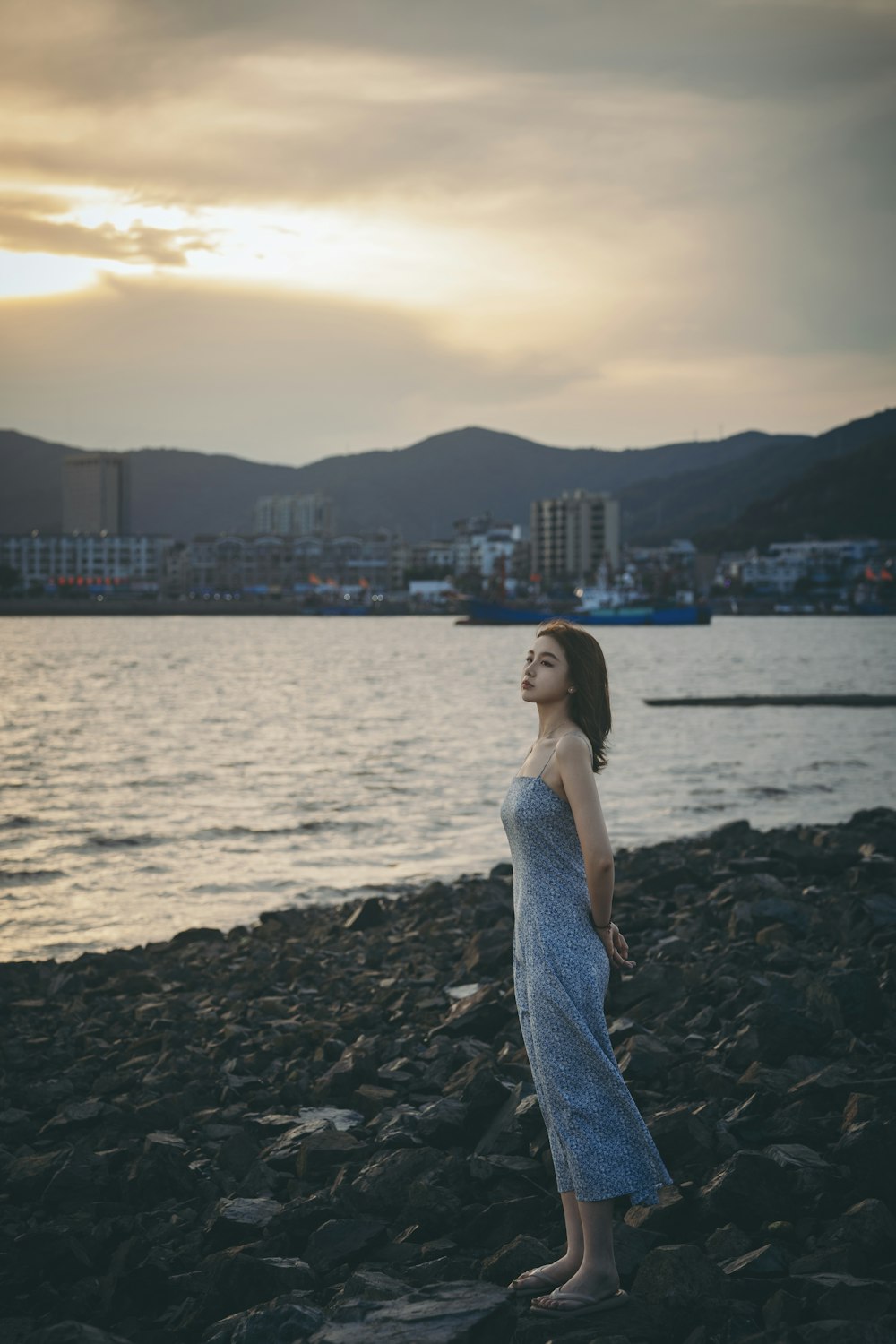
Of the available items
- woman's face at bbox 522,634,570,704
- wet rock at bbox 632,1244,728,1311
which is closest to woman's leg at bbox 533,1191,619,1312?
wet rock at bbox 632,1244,728,1311

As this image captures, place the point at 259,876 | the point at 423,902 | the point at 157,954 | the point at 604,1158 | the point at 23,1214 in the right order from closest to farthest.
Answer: the point at 604,1158 < the point at 23,1214 < the point at 157,954 < the point at 423,902 < the point at 259,876

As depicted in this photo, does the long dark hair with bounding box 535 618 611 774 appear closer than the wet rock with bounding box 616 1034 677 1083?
Yes

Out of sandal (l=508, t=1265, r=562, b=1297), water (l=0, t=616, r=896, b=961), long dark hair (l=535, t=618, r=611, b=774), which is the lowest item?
water (l=0, t=616, r=896, b=961)

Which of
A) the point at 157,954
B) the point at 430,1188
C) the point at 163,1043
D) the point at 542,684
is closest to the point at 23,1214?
the point at 430,1188

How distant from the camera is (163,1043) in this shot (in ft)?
26.1

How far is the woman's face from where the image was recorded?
414cm

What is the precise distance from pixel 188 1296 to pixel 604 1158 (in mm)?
1843

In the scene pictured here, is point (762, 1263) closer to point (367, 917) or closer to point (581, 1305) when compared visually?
point (581, 1305)

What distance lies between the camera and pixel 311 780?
26.4 meters

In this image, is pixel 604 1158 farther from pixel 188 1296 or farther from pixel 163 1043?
pixel 163 1043

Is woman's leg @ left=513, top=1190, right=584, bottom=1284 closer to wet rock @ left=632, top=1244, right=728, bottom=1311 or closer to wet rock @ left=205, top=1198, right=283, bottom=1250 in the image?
wet rock @ left=632, top=1244, right=728, bottom=1311

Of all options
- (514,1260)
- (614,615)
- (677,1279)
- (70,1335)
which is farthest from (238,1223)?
(614,615)

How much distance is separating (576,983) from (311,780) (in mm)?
22659

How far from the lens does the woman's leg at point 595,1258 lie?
4020 mm
